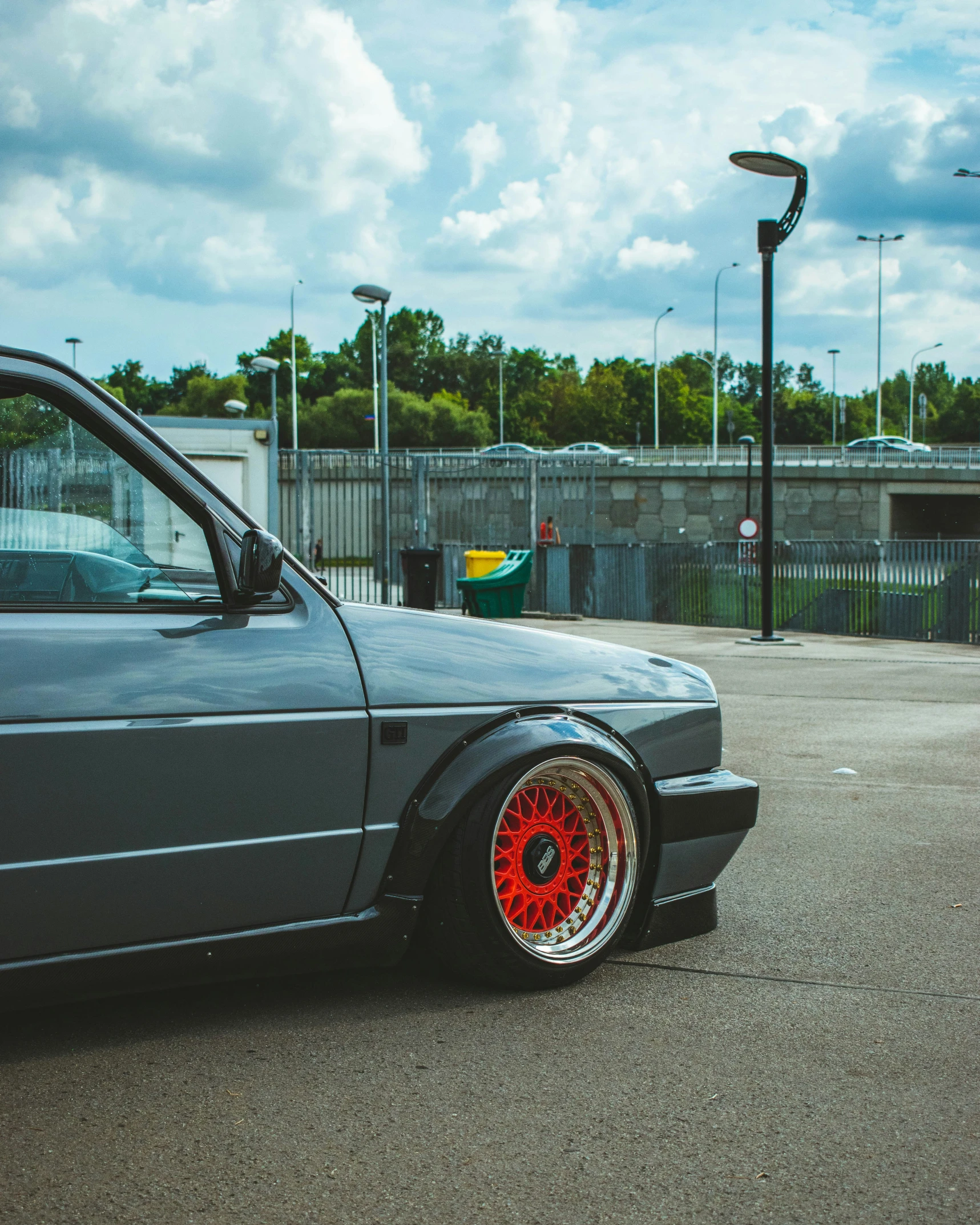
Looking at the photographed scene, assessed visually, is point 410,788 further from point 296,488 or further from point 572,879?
point 296,488

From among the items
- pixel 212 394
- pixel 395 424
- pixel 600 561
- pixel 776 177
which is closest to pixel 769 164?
pixel 776 177

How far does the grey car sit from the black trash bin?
51.7 feet

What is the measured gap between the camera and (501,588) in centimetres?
2039

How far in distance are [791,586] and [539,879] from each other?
16.0 meters

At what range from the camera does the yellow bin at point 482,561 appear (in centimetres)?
2189

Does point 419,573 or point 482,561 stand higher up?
point 482,561

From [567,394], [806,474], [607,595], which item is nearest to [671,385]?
[567,394]

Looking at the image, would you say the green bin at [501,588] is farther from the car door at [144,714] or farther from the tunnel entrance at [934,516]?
the tunnel entrance at [934,516]

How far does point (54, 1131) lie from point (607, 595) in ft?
63.2

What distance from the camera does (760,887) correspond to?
4.74 meters

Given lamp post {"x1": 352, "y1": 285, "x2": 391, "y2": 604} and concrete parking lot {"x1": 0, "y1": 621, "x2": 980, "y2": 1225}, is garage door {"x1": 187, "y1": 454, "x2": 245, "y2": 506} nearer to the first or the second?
lamp post {"x1": 352, "y1": 285, "x2": 391, "y2": 604}

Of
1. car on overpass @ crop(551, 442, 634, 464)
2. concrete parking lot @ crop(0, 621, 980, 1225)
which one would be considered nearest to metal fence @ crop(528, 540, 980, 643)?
concrete parking lot @ crop(0, 621, 980, 1225)

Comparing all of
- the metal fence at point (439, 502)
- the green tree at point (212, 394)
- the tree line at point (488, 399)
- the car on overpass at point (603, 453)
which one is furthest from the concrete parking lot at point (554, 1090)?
the green tree at point (212, 394)

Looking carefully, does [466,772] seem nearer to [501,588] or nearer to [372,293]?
[501,588]
